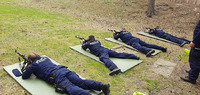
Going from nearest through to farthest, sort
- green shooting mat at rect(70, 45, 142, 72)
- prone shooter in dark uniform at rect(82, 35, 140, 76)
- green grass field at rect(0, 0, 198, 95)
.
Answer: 1. green grass field at rect(0, 0, 198, 95)
2. green shooting mat at rect(70, 45, 142, 72)
3. prone shooter in dark uniform at rect(82, 35, 140, 76)

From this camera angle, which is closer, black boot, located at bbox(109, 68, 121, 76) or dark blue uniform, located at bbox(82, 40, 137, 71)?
black boot, located at bbox(109, 68, 121, 76)

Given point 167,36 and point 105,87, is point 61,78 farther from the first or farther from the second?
point 167,36

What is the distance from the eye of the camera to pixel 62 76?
3633mm

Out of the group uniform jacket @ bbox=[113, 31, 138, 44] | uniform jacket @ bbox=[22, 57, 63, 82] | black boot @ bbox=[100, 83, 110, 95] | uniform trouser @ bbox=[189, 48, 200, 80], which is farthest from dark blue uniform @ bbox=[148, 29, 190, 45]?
uniform jacket @ bbox=[22, 57, 63, 82]

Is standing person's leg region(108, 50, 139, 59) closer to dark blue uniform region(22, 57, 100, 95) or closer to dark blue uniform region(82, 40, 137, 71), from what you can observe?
dark blue uniform region(82, 40, 137, 71)

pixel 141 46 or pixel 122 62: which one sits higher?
pixel 141 46

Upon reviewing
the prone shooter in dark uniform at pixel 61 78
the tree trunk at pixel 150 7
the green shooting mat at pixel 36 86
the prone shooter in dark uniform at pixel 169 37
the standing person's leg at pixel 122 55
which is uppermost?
the tree trunk at pixel 150 7

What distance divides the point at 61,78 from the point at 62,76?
51mm

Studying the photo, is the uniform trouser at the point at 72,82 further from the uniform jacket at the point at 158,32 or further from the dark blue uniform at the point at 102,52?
the uniform jacket at the point at 158,32

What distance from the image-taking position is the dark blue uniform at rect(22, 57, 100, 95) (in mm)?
3492

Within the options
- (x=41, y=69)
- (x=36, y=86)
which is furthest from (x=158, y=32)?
(x=36, y=86)

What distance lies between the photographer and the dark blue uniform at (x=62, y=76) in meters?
3.49

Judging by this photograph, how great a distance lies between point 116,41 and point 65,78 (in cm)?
452

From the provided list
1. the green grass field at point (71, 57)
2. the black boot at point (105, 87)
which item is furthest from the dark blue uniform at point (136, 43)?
the black boot at point (105, 87)
